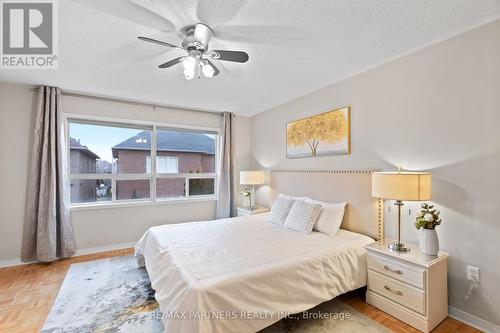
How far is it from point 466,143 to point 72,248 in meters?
4.80

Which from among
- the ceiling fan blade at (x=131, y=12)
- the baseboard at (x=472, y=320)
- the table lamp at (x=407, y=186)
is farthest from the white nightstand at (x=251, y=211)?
the ceiling fan blade at (x=131, y=12)

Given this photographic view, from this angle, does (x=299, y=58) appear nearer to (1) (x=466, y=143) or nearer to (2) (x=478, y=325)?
(1) (x=466, y=143)

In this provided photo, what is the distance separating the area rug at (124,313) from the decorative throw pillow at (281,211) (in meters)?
1.09

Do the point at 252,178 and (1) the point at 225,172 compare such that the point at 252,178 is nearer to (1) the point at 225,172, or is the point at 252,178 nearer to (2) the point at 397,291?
(1) the point at 225,172

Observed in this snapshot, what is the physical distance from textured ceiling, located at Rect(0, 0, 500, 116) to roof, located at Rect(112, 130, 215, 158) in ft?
3.56

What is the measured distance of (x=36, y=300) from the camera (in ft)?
7.23

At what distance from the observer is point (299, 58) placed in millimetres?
2320

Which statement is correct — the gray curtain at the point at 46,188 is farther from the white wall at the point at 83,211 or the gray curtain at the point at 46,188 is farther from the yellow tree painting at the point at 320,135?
the yellow tree painting at the point at 320,135

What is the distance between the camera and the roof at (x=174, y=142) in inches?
153

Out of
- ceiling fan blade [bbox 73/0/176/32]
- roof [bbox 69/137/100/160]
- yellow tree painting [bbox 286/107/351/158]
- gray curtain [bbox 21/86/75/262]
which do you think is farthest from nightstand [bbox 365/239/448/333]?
roof [bbox 69/137/100/160]

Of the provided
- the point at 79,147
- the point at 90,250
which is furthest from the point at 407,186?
the point at 79,147

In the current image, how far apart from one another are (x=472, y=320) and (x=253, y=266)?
185cm

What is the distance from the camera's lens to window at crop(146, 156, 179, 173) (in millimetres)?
3984

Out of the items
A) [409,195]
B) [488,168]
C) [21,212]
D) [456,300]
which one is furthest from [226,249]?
[21,212]
